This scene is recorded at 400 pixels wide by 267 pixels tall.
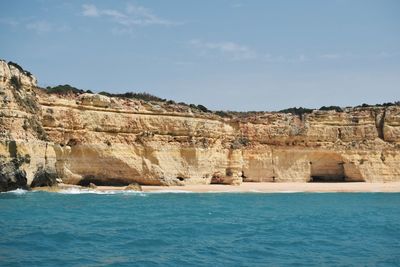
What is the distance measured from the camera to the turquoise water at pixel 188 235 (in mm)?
11227

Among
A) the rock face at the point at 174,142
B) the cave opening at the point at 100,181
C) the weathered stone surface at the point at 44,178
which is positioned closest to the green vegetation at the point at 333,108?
the rock face at the point at 174,142

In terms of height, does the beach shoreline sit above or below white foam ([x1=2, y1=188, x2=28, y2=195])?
below

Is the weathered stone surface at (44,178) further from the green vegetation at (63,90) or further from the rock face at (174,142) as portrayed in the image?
the green vegetation at (63,90)

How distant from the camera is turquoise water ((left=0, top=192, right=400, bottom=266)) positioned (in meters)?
11.2

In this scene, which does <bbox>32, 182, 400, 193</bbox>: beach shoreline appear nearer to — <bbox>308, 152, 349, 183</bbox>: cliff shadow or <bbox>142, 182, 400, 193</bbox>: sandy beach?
<bbox>142, 182, 400, 193</bbox>: sandy beach

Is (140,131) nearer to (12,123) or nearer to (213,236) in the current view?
(12,123)

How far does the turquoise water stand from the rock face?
9.02m

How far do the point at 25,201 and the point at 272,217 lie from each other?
11.8 m

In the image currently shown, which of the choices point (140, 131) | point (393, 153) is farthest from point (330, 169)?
point (140, 131)

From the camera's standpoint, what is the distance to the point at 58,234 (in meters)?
13.8

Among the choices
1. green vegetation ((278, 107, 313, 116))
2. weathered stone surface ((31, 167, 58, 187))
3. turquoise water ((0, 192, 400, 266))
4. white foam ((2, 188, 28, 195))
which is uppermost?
green vegetation ((278, 107, 313, 116))

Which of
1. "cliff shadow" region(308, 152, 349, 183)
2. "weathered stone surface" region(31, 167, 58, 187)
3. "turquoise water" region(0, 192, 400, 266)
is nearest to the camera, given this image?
"turquoise water" region(0, 192, 400, 266)

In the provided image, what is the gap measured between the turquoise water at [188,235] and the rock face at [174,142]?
355 inches

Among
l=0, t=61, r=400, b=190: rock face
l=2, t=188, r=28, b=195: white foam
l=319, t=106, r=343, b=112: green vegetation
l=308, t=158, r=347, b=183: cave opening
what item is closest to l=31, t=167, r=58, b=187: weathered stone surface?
l=0, t=61, r=400, b=190: rock face
